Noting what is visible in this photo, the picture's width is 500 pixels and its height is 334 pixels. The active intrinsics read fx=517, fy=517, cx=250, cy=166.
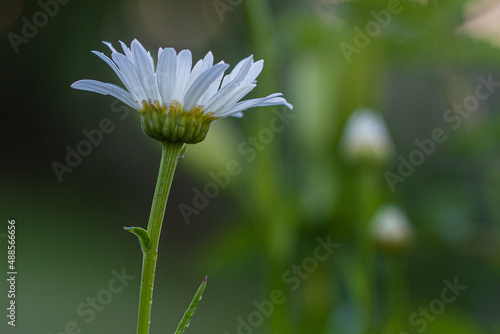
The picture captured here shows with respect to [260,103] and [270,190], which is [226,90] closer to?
[260,103]

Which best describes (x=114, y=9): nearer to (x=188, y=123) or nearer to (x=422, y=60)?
(x=422, y=60)

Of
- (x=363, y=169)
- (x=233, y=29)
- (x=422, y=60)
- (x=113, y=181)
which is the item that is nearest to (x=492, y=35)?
(x=422, y=60)

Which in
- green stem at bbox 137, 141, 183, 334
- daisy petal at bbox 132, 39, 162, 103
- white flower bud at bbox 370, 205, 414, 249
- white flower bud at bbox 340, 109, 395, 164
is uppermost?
white flower bud at bbox 340, 109, 395, 164

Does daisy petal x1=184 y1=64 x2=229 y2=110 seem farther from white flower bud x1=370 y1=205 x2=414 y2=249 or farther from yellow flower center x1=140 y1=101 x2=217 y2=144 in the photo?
white flower bud x1=370 y1=205 x2=414 y2=249

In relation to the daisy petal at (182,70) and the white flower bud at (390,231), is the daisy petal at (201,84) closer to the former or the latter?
the daisy petal at (182,70)

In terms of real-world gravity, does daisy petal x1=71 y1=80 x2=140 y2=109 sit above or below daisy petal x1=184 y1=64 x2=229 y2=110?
below

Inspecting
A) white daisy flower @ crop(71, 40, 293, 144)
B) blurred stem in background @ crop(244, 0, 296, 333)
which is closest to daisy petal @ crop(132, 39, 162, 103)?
white daisy flower @ crop(71, 40, 293, 144)

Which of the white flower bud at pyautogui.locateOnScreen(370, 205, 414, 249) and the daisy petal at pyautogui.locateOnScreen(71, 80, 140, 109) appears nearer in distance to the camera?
the daisy petal at pyautogui.locateOnScreen(71, 80, 140, 109)

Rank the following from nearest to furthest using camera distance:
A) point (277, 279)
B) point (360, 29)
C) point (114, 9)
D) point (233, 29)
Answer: point (277, 279)
point (360, 29)
point (233, 29)
point (114, 9)

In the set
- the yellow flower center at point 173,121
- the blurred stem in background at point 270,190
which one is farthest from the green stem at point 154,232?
the blurred stem in background at point 270,190
